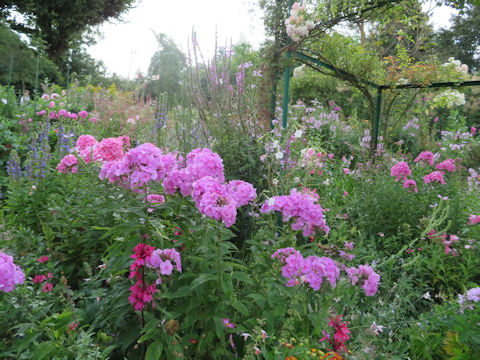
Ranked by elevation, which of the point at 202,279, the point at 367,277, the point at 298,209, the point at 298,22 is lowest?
the point at 367,277

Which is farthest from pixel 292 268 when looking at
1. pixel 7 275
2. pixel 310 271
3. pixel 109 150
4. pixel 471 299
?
pixel 109 150

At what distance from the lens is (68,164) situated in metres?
2.54

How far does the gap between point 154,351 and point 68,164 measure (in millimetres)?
1726

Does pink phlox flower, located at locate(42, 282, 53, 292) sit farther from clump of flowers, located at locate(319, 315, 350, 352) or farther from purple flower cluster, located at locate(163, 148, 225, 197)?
clump of flowers, located at locate(319, 315, 350, 352)

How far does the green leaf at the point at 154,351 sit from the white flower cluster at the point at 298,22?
309 cm

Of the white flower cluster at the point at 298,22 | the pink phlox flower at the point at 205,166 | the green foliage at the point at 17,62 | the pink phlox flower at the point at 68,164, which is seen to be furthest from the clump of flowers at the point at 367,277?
the green foliage at the point at 17,62

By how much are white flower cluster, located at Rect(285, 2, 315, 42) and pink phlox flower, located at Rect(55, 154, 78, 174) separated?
2373 mm

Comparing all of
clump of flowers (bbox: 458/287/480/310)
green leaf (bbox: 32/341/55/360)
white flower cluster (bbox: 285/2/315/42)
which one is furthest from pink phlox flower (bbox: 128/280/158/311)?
white flower cluster (bbox: 285/2/315/42)

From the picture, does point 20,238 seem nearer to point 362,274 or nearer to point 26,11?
point 362,274

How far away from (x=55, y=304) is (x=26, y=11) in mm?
14920

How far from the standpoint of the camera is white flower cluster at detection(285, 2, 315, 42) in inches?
133

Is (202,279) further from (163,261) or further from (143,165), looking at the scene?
(143,165)

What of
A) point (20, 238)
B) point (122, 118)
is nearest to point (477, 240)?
point (20, 238)

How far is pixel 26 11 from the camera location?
1295 centimetres
